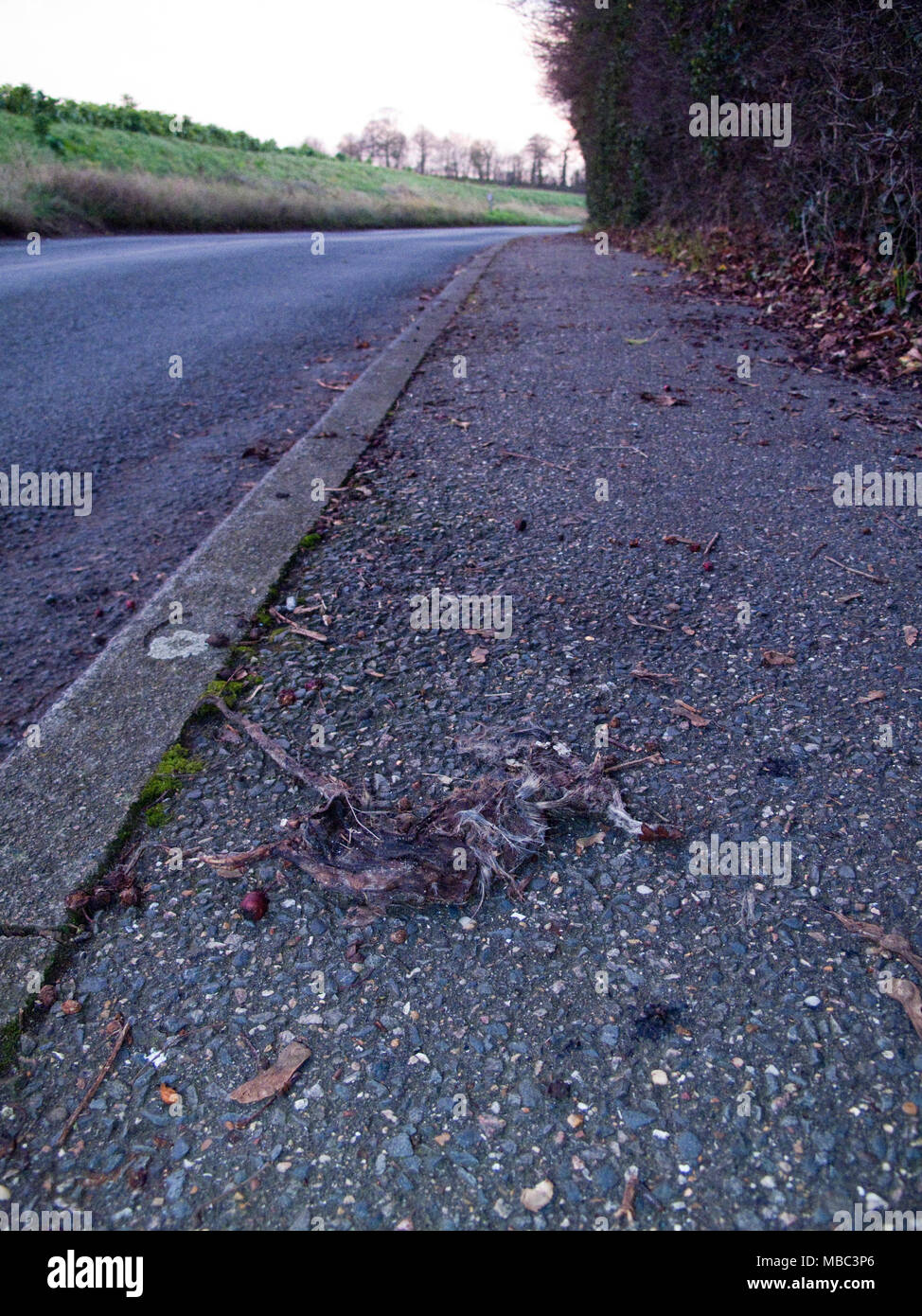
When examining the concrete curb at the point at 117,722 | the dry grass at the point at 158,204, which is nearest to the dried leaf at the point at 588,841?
the concrete curb at the point at 117,722

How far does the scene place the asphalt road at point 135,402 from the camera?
119 inches

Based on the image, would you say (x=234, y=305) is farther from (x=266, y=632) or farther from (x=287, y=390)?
(x=266, y=632)

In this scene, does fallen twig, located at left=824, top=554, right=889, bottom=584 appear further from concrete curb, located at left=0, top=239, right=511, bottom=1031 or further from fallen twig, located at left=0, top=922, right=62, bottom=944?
fallen twig, located at left=0, top=922, right=62, bottom=944

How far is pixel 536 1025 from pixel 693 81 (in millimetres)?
10327

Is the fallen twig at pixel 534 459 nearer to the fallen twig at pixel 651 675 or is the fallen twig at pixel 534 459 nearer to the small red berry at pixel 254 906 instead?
the fallen twig at pixel 651 675

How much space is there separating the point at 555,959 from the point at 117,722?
124 cm

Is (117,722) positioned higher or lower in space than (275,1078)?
higher

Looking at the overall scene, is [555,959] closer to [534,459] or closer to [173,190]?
[534,459]

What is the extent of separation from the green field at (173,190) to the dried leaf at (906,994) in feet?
56.5

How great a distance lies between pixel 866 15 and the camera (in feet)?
17.9

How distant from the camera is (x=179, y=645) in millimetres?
2424

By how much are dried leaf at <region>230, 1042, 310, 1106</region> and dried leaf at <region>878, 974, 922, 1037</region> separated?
989 millimetres

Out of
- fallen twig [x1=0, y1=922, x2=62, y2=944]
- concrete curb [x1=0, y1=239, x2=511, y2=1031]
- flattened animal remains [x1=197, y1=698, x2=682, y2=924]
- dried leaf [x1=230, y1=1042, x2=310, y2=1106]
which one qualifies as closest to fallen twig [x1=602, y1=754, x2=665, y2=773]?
flattened animal remains [x1=197, y1=698, x2=682, y2=924]

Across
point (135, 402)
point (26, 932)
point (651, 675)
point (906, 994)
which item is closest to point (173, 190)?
point (135, 402)
